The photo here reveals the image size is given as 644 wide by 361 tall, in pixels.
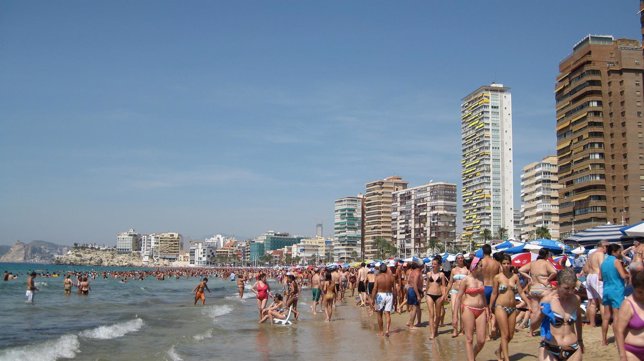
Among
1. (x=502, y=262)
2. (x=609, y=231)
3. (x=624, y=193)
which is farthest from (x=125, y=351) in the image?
(x=624, y=193)

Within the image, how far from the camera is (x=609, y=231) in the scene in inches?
654

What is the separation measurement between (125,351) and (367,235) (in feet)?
458

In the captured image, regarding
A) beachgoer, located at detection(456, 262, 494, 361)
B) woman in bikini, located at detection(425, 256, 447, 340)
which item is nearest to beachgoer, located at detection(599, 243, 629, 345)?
beachgoer, located at detection(456, 262, 494, 361)

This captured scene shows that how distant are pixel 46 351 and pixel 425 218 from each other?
378 feet

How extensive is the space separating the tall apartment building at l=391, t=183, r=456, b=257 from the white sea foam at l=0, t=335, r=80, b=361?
342 ft

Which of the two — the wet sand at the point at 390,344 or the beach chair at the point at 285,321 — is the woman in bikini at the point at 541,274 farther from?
the beach chair at the point at 285,321

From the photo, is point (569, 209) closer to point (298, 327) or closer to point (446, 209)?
point (446, 209)

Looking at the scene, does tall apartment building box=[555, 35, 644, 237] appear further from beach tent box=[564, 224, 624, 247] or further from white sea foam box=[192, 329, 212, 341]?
white sea foam box=[192, 329, 212, 341]

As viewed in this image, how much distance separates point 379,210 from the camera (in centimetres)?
14675

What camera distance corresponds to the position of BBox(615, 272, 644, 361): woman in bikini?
422 cm

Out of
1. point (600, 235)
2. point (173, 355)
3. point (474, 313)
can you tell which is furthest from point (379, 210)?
point (474, 313)

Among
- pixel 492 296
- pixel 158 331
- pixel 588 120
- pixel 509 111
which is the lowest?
pixel 158 331

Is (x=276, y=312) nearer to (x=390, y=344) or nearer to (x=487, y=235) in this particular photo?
(x=390, y=344)

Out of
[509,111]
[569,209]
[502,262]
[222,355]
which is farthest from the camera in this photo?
[509,111]
